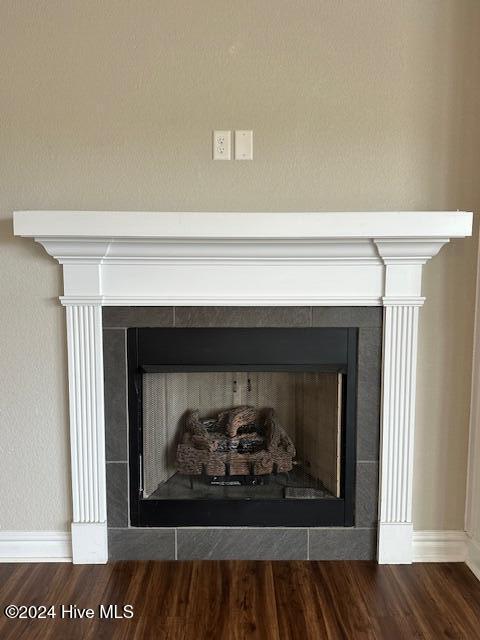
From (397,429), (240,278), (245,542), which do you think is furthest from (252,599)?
(240,278)

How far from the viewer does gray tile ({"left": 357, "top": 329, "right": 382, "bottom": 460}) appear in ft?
6.18

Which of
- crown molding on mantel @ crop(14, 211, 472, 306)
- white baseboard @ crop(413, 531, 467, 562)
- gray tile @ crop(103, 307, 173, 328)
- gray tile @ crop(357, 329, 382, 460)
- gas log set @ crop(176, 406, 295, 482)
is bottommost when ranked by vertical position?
white baseboard @ crop(413, 531, 467, 562)

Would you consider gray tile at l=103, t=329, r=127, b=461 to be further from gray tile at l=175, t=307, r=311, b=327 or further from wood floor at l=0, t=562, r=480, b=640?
wood floor at l=0, t=562, r=480, b=640

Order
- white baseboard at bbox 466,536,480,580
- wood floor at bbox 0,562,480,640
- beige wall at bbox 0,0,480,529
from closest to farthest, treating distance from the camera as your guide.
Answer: wood floor at bbox 0,562,480,640 → beige wall at bbox 0,0,480,529 → white baseboard at bbox 466,536,480,580

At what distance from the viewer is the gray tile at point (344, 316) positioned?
1.87 metres

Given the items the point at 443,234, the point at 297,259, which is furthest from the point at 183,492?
the point at 443,234

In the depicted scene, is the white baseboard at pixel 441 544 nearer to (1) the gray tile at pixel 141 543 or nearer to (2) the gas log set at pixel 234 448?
(2) the gas log set at pixel 234 448

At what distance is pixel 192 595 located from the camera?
1.74 m

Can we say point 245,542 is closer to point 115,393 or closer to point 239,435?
point 239,435

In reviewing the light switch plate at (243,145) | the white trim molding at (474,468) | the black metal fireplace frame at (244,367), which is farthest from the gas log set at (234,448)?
the light switch plate at (243,145)

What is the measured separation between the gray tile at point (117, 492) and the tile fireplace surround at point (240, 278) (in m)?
0.03

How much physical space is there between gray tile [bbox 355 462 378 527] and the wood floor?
0.17 m

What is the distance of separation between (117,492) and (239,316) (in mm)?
828

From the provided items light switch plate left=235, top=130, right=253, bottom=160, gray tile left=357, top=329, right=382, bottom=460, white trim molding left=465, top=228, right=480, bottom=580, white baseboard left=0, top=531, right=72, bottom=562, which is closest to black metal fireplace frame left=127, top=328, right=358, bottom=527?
gray tile left=357, top=329, right=382, bottom=460
